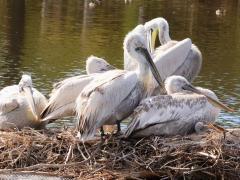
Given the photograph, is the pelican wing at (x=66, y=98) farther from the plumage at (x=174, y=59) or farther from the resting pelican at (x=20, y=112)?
the plumage at (x=174, y=59)

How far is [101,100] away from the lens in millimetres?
8188

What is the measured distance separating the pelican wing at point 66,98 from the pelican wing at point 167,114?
880 millimetres

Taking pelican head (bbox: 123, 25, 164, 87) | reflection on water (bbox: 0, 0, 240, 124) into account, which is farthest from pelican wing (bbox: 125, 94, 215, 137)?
reflection on water (bbox: 0, 0, 240, 124)

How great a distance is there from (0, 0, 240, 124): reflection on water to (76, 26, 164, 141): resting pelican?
14.2 ft

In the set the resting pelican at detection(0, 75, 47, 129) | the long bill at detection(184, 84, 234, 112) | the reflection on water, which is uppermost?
the long bill at detection(184, 84, 234, 112)

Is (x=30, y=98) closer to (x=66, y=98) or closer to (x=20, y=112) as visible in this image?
(x=20, y=112)

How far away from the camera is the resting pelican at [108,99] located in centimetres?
818

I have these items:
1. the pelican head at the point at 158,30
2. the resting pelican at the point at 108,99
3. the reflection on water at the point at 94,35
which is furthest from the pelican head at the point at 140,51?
the reflection on water at the point at 94,35

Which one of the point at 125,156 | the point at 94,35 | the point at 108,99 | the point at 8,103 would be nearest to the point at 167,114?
the point at 108,99

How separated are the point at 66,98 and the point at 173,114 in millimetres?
1313

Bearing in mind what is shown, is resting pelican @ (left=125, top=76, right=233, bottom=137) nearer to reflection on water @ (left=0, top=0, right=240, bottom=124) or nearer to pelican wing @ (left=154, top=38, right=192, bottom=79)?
pelican wing @ (left=154, top=38, right=192, bottom=79)

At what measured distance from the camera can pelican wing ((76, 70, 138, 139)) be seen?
8.17 meters

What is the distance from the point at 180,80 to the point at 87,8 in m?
25.4

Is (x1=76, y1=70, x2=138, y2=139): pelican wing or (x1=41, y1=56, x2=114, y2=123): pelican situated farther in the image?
(x1=41, y1=56, x2=114, y2=123): pelican
